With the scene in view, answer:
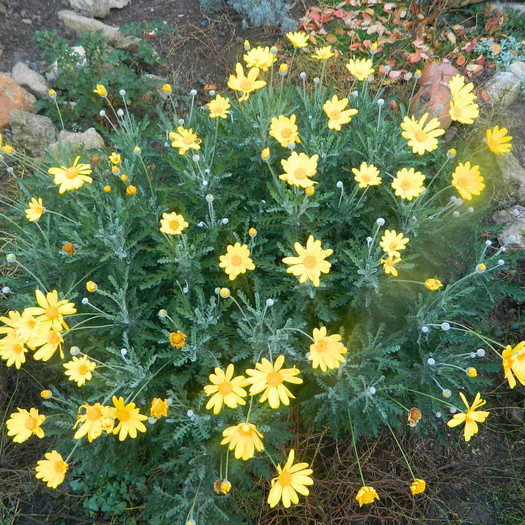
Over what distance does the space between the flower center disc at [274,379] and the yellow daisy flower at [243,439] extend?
0.61 ft

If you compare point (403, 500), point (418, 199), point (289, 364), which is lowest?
point (403, 500)

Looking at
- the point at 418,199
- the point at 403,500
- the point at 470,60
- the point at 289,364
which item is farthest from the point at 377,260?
the point at 470,60

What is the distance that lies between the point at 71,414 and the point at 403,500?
2031mm

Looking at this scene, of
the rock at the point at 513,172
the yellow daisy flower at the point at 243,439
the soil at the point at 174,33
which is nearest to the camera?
the yellow daisy flower at the point at 243,439

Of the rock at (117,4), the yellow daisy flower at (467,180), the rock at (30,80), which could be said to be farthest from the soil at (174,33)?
the yellow daisy flower at (467,180)

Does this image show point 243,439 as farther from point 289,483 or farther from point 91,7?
point 91,7

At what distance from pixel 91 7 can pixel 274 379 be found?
4.76 m

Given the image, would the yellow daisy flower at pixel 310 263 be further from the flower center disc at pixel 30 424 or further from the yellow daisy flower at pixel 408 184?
the flower center disc at pixel 30 424

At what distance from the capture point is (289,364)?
2.58 m

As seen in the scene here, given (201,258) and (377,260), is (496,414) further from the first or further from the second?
(201,258)

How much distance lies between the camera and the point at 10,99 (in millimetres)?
4215

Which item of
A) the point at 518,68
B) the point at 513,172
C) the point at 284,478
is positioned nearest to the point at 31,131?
the point at 284,478

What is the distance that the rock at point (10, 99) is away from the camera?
419cm

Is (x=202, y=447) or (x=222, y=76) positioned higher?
(x=222, y=76)
